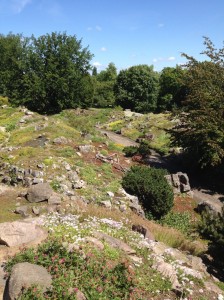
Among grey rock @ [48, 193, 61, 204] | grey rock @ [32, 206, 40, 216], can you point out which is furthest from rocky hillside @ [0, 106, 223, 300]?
grey rock @ [32, 206, 40, 216]

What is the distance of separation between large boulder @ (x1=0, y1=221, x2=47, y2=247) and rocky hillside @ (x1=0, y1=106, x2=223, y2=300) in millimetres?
31

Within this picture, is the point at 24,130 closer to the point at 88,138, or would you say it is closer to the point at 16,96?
the point at 88,138

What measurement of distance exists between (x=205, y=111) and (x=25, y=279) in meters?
19.4

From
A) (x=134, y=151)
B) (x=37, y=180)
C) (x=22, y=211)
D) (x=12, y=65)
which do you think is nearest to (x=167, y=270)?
(x=22, y=211)

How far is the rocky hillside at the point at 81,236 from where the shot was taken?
8.32 metres

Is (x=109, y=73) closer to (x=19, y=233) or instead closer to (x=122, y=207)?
(x=122, y=207)

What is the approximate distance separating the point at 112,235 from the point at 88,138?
1784cm

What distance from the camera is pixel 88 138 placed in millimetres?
29250

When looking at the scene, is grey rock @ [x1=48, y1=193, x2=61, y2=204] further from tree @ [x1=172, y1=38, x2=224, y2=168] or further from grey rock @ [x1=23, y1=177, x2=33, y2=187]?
tree @ [x1=172, y1=38, x2=224, y2=168]

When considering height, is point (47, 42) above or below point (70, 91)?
above

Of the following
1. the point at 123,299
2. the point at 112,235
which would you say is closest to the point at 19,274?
the point at 123,299

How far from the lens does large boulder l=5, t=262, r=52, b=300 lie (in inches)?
300

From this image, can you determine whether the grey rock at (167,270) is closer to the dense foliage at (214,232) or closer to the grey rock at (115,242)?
the grey rock at (115,242)

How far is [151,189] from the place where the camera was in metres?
19.3
